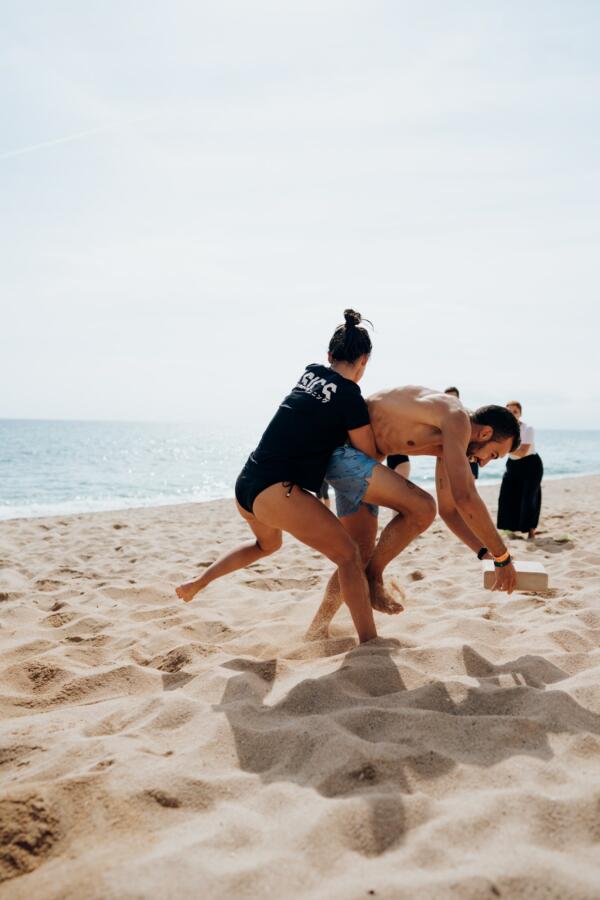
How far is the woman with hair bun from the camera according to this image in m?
3.04

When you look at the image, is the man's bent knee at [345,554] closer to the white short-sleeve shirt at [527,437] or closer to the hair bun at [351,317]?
the hair bun at [351,317]

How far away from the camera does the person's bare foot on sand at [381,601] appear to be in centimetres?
319

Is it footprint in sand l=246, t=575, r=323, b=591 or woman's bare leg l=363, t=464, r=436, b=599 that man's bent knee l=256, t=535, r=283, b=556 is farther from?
footprint in sand l=246, t=575, r=323, b=591

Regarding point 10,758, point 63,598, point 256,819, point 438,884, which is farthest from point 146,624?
point 438,884

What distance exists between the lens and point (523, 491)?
22.8 feet

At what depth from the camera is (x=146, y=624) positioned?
3.76 metres

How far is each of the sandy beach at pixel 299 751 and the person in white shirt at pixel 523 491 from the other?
2764 mm

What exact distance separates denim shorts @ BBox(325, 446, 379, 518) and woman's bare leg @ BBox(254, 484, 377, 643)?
0.25 meters

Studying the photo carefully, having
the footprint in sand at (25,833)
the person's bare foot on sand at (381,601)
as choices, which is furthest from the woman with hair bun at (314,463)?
the footprint in sand at (25,833)

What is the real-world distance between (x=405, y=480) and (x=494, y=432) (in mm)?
577

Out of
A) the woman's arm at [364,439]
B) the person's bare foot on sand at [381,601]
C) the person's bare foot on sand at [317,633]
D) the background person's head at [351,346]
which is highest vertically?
the background person's head at [351,346]

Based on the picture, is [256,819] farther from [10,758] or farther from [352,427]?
[352,427]

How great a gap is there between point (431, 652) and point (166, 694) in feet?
4.00

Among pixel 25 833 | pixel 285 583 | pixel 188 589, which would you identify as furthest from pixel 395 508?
pixel 25 833
